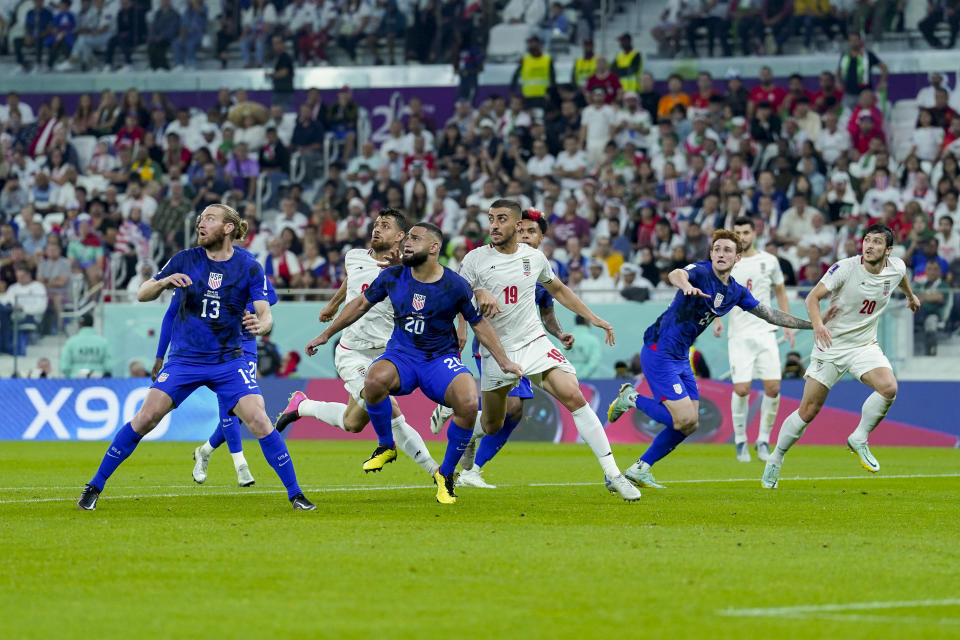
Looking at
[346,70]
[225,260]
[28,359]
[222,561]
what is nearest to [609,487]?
[225,260]

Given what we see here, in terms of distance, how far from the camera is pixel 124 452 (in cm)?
1064

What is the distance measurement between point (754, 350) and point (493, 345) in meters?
7.96

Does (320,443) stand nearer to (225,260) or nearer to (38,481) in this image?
(38,481)

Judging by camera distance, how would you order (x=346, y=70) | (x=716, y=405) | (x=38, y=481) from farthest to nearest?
(x=346, y=70)
(x=716, y=405)
(x=38, y=481)

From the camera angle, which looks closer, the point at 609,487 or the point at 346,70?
the point at 609,487

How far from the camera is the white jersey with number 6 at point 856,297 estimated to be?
14352 mm

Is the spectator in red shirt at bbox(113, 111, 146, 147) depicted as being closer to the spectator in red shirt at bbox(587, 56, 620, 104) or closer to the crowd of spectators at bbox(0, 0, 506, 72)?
the crowd of spectators at bbox(0, 0, 506, 72)

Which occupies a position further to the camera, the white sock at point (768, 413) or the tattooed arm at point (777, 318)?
the white sock at point (768, 413)

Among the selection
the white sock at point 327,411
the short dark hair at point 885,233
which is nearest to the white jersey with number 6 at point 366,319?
the white sock at point 327,411

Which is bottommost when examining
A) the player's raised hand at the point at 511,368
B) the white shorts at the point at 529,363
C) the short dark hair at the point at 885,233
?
the white shorts at the point at 529,363

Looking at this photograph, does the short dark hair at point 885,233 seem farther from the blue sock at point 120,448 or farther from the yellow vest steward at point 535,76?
the yellow vest steward at point 535,76

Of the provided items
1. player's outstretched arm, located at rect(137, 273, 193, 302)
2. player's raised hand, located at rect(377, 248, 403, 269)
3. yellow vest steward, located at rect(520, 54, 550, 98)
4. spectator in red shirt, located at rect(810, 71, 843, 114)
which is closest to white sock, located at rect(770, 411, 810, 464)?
player's raised hand, located at rect(377, 248, 403, 269)

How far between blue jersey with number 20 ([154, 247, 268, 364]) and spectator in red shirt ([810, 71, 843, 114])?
1929 centimetres

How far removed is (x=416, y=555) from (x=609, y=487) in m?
3.65
